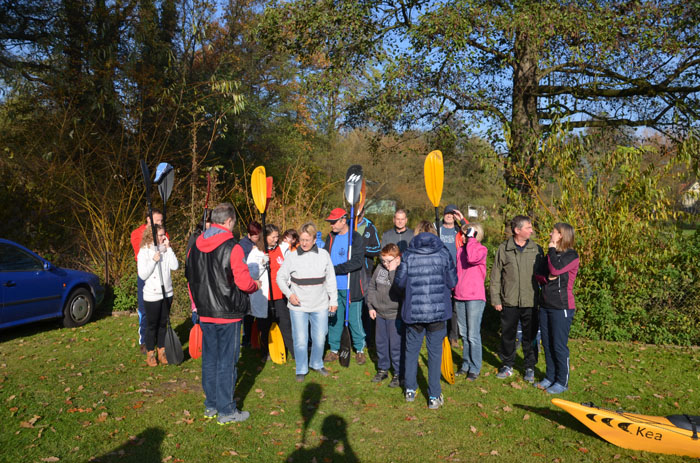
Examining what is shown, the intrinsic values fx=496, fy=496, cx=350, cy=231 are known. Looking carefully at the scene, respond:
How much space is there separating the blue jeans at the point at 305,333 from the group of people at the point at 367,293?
13 mm

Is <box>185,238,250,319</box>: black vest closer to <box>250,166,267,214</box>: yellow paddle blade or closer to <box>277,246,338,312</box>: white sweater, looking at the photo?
<box>277,246,338,312</box>: white sweater

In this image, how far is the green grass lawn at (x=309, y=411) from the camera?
4.21 m

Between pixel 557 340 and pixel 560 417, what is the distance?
80cm

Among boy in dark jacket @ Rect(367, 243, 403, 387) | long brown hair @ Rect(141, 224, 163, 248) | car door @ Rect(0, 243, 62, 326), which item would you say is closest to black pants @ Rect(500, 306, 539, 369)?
boy in dark jacket @ Rect(367, 243, 403, 387)

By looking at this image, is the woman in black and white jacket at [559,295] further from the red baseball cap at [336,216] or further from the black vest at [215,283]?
the black vest at [215,283]

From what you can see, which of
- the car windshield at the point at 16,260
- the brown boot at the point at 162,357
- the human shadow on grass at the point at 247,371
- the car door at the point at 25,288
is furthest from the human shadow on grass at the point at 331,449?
the car windshield at the point at 16,260

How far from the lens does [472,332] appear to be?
593cm

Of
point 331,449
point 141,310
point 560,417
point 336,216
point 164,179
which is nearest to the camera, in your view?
point 331,449

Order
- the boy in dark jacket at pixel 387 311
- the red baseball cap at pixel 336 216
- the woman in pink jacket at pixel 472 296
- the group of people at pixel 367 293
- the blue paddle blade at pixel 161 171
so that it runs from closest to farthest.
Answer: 1. the group of people at pixel 367 293
2. the boy in dark jacket at pixel 387 311
3. the woman in pink jacket at pixel 472 296
4. the blue paddle blade at pixel 161 171
5. the red baseball cap at pixel 336 216

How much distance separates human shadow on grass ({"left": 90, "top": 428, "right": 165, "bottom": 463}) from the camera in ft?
13.3

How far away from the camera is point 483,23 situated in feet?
30.0

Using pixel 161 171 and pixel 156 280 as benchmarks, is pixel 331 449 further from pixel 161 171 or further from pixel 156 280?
pixel 161 171

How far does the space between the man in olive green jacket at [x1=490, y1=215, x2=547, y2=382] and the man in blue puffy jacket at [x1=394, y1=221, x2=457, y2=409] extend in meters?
0.98

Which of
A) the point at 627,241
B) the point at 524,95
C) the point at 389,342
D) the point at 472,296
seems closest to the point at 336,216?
the point at 389,342
